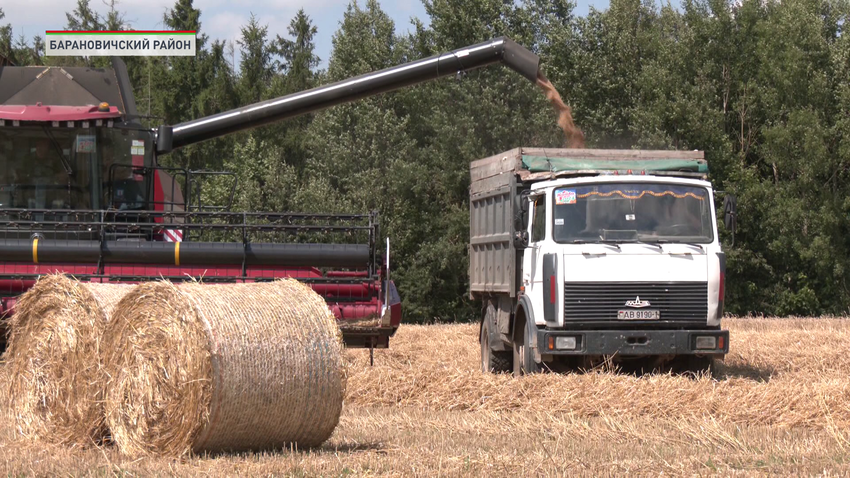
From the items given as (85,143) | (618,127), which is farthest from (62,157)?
(618,127)

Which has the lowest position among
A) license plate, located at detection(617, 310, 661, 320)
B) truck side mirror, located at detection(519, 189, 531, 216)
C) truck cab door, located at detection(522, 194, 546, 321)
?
license plate, located at detection(617, 310, 661, 320)

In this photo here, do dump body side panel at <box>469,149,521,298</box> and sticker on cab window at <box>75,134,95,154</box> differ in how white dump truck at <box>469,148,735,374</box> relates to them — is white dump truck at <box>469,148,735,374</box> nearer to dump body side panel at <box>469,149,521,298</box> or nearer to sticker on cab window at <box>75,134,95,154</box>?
dump body side panel at <box>469,149,521,298</box>

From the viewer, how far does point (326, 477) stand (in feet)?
19.8

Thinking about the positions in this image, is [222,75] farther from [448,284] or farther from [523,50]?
[523,50]

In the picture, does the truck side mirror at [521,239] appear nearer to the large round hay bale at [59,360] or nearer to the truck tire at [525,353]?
the truck tire at [525,353]

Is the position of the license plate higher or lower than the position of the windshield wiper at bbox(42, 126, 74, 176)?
lower

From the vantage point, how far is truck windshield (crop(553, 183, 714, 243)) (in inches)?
440

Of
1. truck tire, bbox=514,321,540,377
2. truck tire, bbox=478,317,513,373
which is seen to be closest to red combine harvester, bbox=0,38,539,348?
truck tire, bbox=514,321,540,377

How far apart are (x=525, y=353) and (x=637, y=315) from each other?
4.55ft

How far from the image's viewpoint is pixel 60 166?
1252cm

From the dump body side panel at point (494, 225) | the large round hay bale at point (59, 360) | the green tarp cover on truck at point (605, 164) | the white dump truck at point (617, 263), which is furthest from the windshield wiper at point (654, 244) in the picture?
the large round hay bale at point (59, 360)

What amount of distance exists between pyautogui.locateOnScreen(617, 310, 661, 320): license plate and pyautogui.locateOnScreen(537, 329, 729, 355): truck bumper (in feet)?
0.47

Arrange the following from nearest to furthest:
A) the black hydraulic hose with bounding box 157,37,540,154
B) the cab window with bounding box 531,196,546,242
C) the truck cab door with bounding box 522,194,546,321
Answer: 1. the truck cab door with bounding box 522,194,546,321
2. the cab window with bounding box 531,196,546,242
3. the black hydraulic hose with bounding box 157,37,540,154

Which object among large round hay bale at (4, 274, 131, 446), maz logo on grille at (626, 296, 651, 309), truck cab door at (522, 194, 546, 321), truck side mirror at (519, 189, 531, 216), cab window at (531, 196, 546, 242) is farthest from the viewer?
truck side mirror at (519, 189, 531, 216)
